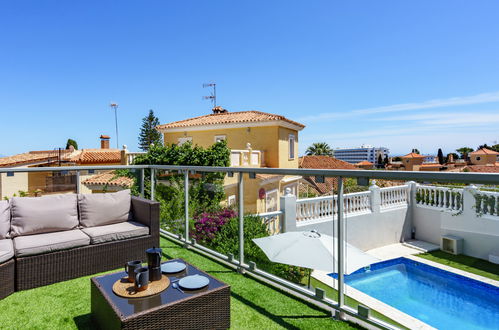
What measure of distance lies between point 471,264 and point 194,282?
2.08 meters

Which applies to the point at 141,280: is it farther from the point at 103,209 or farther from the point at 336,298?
the point at 103,209

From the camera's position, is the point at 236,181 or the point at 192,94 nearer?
the point at 236,181

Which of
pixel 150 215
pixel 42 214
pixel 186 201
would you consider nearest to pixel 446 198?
pixel 150 215

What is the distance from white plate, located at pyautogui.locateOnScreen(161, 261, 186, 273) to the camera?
2.44 metres

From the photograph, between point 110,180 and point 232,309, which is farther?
point 110,180

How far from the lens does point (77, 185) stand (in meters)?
5.31

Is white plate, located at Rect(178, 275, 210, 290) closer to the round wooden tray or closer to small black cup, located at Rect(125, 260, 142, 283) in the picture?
the round wooden tray

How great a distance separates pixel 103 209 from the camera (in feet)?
13.0

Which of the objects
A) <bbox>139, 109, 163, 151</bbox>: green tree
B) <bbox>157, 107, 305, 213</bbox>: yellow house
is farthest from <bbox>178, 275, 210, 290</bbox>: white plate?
<bbox>139, 109, 163, 151</bbox>: green tree

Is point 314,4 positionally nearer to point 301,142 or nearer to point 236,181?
point 301,142

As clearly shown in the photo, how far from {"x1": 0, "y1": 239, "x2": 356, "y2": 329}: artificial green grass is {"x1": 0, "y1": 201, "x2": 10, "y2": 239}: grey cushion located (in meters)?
0.75

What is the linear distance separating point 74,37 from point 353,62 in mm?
26994

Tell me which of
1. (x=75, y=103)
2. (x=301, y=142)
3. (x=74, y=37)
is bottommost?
(x=301, y=142)

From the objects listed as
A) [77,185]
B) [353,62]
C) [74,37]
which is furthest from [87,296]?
[353,62]
